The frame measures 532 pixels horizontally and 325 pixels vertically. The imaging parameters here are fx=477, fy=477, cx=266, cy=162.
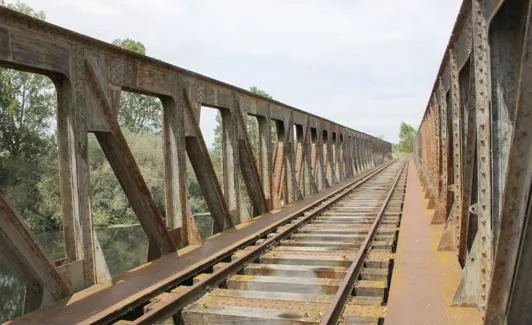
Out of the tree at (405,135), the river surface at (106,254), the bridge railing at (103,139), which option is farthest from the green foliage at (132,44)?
the tree at (405,135)

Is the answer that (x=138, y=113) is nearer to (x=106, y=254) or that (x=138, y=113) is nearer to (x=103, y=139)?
(x=106, y=254)

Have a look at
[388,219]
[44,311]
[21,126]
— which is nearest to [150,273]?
[44,311]

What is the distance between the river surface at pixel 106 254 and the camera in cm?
1823

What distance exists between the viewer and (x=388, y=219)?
32.9 ft

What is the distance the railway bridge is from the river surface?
12772 millimetres

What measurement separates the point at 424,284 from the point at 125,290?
3074mm

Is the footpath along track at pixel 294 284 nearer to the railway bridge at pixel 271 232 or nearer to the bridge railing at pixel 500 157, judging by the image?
the railway bridge at pixel 271 232

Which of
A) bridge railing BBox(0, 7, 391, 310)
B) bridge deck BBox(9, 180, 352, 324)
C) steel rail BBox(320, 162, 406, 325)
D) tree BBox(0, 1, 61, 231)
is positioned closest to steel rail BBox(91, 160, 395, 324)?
bridge deck BBox(9, 180, 352, 324)

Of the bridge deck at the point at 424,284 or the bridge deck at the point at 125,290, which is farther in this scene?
the bridge deck at the point at 125,290

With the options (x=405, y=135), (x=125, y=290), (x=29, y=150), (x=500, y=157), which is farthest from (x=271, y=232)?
(x=405, y=135)

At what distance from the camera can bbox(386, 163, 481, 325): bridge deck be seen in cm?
384

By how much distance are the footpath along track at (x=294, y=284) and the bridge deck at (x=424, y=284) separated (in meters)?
0.21

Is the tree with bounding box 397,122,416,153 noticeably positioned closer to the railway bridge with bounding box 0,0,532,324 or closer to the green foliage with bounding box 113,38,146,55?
the green foliage with bounding box 113,38,146,55

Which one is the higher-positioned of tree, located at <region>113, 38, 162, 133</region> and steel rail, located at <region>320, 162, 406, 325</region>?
tree, located at <region>113, 38, 162, 133</region>
